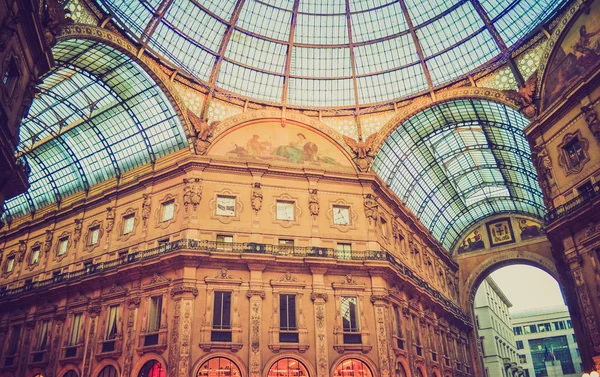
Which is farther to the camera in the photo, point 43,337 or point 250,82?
point 250,82

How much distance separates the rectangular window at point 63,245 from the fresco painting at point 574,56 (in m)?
38.8

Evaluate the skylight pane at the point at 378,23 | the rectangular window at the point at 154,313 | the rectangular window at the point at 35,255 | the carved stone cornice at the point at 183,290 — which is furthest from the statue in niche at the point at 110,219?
the skylight pane at the point at 378,23

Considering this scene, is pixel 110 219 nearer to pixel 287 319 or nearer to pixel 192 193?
pixel 192 193

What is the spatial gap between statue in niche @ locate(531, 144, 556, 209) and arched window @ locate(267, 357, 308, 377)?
19.7 meters

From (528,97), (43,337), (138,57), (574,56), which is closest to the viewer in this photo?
(574,56)

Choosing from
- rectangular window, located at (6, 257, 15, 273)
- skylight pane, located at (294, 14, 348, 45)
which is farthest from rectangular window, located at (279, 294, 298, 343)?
rectangular window, located at (6, 257, 15, 273)

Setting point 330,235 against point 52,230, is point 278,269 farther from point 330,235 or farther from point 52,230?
point 52,230

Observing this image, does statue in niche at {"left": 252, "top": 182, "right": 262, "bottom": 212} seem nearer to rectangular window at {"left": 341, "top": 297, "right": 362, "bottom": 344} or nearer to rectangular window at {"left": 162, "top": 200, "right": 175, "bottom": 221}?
rectangular window at {"left": 162, "top": 200, "right": 175, "bottom": 221}

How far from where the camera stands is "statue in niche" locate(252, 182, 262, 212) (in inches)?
1342

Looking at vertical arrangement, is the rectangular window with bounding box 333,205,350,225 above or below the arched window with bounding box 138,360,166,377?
above

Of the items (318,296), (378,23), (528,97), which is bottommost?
(318,296)

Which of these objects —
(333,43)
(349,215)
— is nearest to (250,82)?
(333,43)

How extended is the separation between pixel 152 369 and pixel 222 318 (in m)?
5.19

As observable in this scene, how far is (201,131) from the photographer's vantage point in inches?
1393
